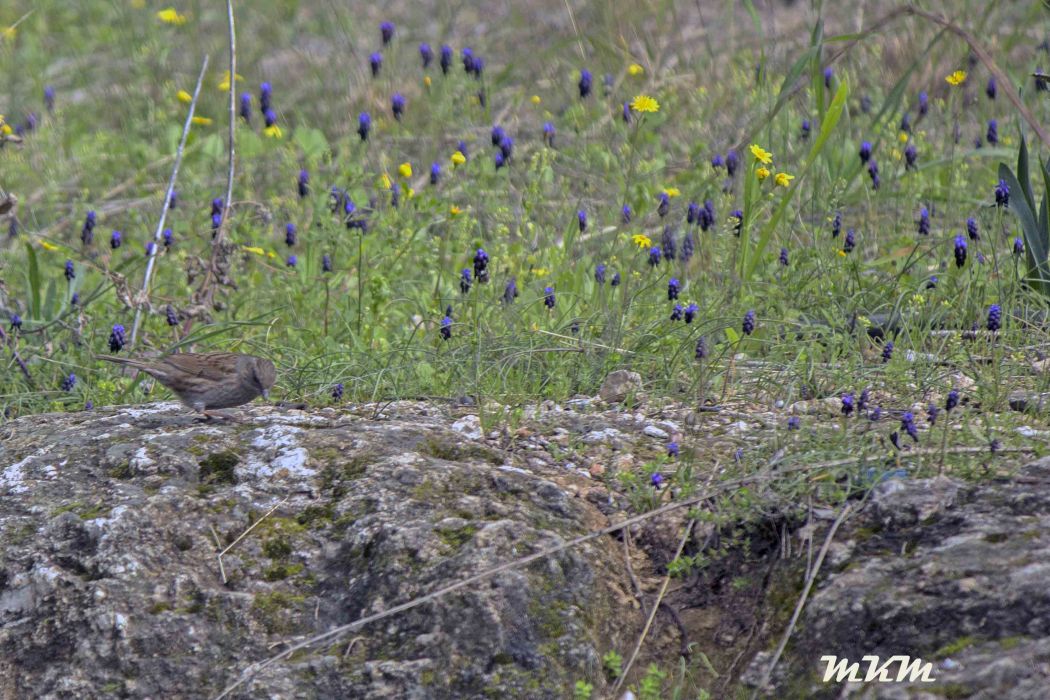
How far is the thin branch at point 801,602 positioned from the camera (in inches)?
110

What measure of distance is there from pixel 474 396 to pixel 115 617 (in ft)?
4.84

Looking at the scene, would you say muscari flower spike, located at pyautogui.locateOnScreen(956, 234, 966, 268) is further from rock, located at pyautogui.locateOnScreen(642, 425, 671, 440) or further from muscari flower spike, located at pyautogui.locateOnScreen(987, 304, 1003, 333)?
rock, located at pyautogui.locateOnScreen(642, 425, 671, 440)

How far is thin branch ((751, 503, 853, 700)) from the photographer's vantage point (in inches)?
110

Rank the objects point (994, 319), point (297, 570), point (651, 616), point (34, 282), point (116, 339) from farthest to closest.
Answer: point (34, 282) → point (116, 339) → point (994, 319) → point (297, 570) → point (651, 616)

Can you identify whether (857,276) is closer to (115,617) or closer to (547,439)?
(547,439)

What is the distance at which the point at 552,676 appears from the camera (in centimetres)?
293

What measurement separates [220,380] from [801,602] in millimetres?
2046

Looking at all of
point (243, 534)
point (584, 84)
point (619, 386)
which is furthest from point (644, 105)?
point (243, 534)

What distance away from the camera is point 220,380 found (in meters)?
4.10

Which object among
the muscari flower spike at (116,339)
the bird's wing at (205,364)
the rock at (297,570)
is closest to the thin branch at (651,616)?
the rock at (297,570)

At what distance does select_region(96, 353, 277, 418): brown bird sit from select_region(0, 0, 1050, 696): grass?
29cm

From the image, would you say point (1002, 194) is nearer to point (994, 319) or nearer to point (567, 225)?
point (994, 319)

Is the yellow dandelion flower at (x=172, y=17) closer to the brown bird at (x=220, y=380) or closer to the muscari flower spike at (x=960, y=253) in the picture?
the brown bird at (x=220, y=380)

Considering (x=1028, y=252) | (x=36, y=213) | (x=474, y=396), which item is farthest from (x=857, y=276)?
(x=36, y=213)
